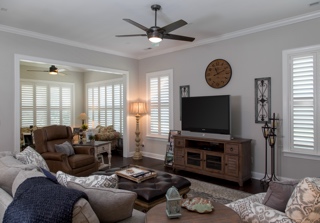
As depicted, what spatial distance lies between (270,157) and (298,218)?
10.2 feet

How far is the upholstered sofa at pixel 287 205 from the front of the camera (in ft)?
4.58

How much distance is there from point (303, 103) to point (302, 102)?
2cm

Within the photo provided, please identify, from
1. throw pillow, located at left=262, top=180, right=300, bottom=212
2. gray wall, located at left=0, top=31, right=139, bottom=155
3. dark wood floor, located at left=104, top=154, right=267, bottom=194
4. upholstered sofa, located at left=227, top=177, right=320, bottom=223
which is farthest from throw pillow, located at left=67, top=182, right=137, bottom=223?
gray wall, located at left=0, top=31, right=139, bottom=155

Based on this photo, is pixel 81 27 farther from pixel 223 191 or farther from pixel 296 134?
pixel 296 134

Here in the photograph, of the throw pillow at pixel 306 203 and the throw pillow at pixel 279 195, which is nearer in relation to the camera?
the throw pillow at pixel 306 203

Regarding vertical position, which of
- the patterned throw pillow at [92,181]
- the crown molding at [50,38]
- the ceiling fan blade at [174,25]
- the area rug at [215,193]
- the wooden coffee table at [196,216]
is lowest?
the area rug at [215,193]

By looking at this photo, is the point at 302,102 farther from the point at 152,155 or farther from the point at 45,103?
the point at 45,103

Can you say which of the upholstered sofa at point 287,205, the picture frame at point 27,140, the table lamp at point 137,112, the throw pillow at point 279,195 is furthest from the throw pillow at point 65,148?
the throw pillow at point 279,195

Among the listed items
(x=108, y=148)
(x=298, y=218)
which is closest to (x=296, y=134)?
(x=298, y=218)

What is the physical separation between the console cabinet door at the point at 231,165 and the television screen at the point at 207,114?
19.5 inches

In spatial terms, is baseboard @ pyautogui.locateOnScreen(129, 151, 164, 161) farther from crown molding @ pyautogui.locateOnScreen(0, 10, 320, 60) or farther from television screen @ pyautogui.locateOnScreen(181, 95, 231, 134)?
crown molding @ pyautogui.locateOnScreen(0, 10, 320, 60)

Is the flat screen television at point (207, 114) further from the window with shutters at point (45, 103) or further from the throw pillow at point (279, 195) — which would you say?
the window with shutters at point (45, 103)

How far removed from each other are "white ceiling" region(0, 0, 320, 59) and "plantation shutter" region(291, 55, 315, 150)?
31.7 inches

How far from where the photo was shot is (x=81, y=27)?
4.36 metres
